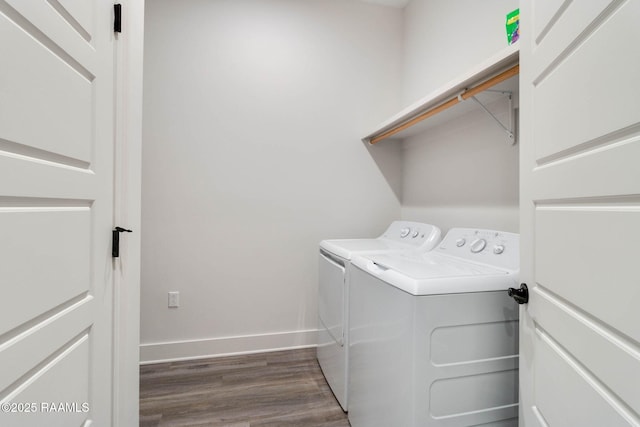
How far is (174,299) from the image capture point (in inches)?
87.0

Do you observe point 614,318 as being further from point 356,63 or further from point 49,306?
point 356,63

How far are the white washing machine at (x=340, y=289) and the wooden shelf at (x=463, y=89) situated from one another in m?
0.70

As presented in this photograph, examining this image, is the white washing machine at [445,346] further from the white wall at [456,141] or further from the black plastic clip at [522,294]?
the white wall at [456,141]

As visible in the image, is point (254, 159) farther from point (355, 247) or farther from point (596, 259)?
point (596, 259)

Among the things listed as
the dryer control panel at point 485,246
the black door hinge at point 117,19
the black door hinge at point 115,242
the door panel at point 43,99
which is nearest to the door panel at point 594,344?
the dryer control panel at point 485,246

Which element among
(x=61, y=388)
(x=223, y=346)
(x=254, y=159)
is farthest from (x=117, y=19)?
(x=223, y=346)

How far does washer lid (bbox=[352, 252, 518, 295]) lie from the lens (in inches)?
41.0

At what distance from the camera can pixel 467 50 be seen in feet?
6.08

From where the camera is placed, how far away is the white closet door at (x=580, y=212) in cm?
53

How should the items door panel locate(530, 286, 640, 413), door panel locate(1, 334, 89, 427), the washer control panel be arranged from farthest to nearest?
the washer control panel < door panel locate(1, 334, 89, 427) < door panel locate(530, 286, 640, 413)

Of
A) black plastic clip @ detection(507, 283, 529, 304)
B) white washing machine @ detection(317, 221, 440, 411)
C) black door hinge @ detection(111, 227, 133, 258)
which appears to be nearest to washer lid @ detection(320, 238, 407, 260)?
white washing machine @ detection(317, 221, 440, 411)

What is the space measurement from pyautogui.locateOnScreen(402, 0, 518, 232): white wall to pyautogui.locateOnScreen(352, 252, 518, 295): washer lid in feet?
1.56

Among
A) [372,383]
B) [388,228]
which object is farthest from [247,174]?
[372,383]

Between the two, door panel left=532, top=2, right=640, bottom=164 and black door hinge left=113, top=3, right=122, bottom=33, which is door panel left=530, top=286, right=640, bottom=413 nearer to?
door panel left=532, top=2, right=640, bottom=164
